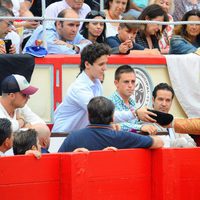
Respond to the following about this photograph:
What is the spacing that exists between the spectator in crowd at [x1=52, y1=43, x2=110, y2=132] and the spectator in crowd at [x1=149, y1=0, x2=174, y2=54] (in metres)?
2.68

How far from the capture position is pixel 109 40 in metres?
11.9

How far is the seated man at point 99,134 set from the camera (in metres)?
8.43

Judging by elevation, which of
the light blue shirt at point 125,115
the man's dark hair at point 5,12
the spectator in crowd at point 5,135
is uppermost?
the man's dark hair at point 5,12

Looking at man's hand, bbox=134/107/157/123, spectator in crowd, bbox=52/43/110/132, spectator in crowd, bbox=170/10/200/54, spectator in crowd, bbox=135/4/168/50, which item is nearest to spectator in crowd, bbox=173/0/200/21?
spectator in crowd, bbox=170/10/200/54

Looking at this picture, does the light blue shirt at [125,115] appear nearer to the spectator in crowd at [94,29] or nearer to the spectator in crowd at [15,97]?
the spectator in crowd at [15,97]

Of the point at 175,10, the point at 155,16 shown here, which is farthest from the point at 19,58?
the point at 175,10

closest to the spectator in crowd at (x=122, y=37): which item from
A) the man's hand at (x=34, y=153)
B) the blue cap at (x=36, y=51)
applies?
the blue cap at (x=36, y=51)

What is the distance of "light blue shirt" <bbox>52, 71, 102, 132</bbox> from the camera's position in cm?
1002

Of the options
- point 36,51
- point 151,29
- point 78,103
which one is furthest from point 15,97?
point 151,29

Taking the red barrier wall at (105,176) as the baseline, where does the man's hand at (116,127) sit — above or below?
above

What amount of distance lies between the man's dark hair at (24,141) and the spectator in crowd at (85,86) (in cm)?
176

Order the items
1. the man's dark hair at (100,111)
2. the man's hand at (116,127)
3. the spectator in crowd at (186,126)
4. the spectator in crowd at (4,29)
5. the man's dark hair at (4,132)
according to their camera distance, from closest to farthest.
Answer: the man's dark hair at (4,132) → the man's dark hair at (100,111) → the man's hand at (116,127) → the spectator in crowd at (186,126) → the spectator in crowd at (4,29)

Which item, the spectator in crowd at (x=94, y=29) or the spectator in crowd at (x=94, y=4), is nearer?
the spectator in crowd at (x=94, y=29)

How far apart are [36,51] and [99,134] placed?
9.63ft
